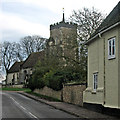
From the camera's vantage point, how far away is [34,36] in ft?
249

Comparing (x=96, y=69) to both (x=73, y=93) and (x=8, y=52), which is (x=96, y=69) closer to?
(x=73, y=93)

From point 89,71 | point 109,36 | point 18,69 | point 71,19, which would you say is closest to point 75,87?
point 89,71

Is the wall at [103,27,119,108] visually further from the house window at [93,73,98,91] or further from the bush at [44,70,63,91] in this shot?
the bush at [44,70,63,91]

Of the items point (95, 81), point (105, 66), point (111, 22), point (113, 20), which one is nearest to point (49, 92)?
point (95, 81)

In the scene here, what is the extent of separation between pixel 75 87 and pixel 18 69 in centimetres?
6235

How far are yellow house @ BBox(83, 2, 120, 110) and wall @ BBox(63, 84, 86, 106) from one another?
1.95 meters

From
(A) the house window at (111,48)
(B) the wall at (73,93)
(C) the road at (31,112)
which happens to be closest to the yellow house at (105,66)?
(A) the house window at (111,48)

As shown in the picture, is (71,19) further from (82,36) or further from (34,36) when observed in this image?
(34,36)

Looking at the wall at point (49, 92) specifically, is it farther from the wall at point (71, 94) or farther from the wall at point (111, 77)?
the wall at point (111, 77)

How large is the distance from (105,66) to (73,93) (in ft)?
27.4

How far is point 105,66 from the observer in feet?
60.6

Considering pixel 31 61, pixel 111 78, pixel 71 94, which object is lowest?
pixel 71 94

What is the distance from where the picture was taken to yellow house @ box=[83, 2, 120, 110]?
16.7 m

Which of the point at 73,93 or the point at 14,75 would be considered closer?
the point at 73,93
